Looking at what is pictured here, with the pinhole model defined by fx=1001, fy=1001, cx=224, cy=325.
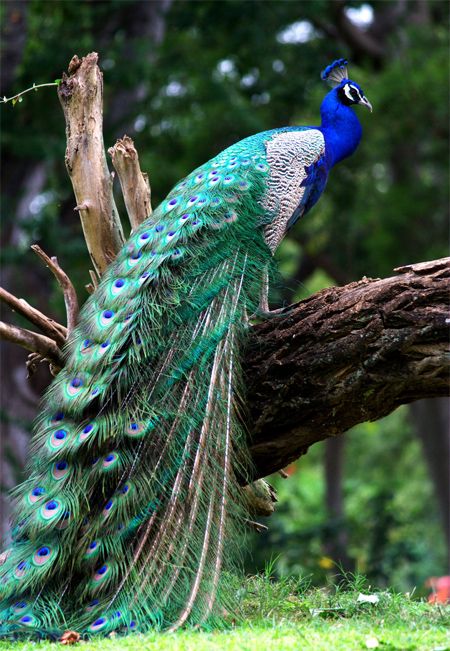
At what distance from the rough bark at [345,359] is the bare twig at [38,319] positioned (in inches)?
39.8

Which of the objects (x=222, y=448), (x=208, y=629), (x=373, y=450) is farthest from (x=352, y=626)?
(x=373, y=450)

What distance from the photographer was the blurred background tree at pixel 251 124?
10828 mm

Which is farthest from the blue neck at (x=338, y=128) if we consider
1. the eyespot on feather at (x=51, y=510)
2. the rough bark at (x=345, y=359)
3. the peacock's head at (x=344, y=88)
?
the eyespot on feather at (x=51, y=510)

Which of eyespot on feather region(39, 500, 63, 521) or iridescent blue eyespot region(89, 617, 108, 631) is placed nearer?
iridescent blue eyespot region(89, 617, 108, 631)

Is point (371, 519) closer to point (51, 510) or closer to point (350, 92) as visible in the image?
point (350, 92)

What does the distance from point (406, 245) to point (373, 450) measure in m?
8.33

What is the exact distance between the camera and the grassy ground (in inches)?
153

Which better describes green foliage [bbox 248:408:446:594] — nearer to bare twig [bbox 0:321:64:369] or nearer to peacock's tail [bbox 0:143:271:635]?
peacock's tail [bbox 0:143:271:635]

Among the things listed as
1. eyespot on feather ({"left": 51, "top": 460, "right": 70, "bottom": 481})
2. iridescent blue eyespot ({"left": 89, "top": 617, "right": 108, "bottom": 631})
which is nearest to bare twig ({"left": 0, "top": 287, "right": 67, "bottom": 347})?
eyespot on feather ({"left": 51, "top": 460, "right": 70, "bottom": 481})

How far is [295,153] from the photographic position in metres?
5.74

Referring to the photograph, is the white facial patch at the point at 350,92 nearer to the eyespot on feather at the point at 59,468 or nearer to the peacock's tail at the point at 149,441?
the peacock's tail at the point at 149,441

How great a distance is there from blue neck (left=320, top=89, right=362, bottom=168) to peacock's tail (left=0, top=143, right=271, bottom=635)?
1251 mm

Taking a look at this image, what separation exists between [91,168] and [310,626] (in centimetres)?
281

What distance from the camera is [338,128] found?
6406 millimetres
